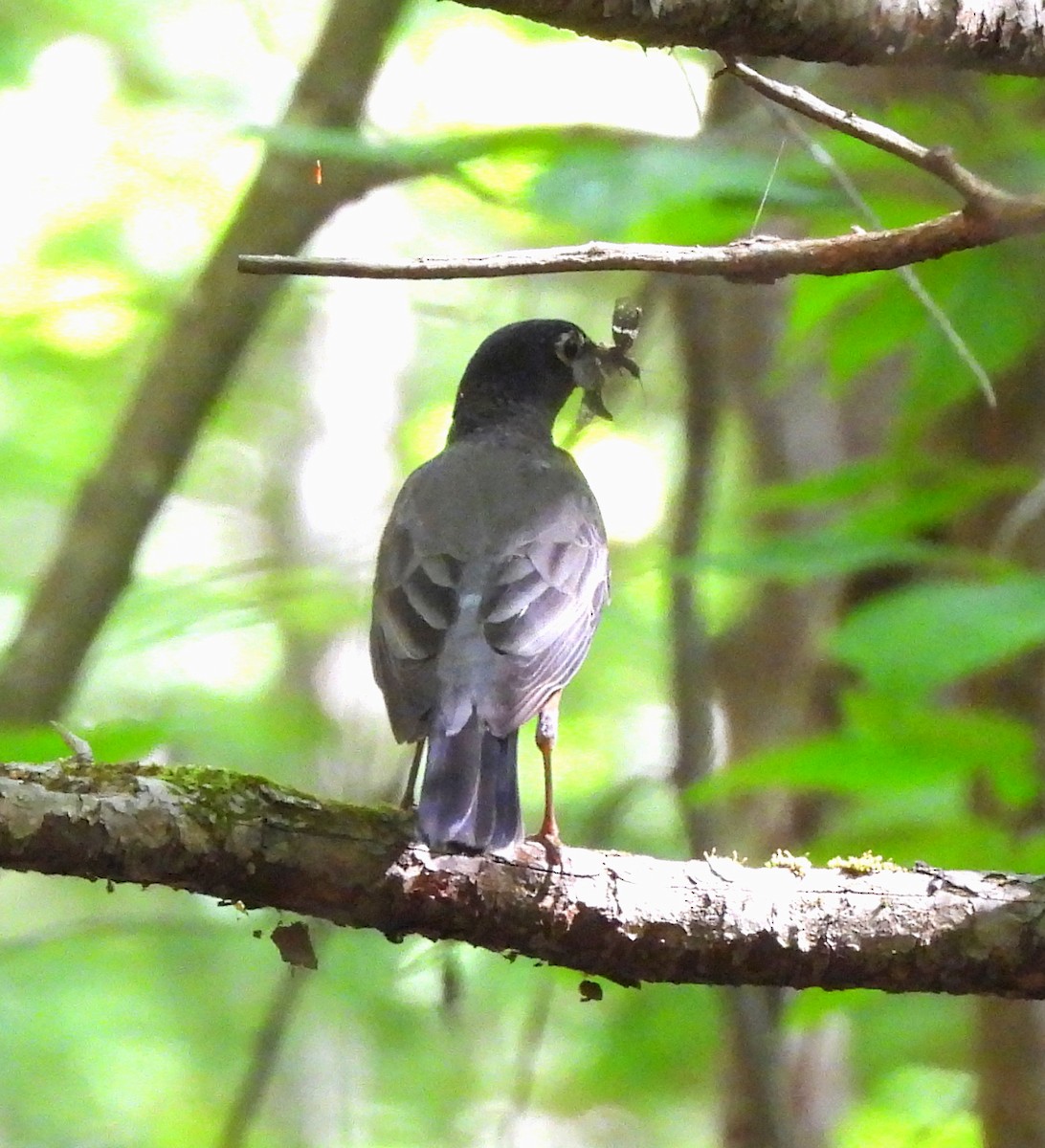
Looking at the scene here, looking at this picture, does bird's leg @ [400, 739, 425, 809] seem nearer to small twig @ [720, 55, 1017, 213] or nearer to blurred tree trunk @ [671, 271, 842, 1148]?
blurred tree trunk @ [671, 271, 842, 1148]

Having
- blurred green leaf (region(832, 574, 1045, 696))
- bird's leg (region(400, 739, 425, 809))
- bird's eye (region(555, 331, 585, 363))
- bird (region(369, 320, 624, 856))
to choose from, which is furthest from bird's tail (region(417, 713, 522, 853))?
bird's eye (region(555, 331, 585, 363))

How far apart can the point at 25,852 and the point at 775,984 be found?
5.12 ft

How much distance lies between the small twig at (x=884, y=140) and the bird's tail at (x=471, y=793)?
148cm

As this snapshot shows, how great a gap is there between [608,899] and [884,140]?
1.55 metres

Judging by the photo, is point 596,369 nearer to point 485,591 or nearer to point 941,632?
point 485,591

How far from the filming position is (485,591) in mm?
3920

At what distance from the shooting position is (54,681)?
4844mm

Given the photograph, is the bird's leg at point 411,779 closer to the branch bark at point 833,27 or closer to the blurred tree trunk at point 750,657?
the blurred tree trunk at point 750,657

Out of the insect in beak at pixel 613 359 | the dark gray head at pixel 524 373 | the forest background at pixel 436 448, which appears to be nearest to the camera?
the forest background at pixel 436 448

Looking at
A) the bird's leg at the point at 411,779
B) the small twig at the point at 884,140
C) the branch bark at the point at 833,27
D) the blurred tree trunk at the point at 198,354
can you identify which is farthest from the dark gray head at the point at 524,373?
the small twig at the point at 884,140

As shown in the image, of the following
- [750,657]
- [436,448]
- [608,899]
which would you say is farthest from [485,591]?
[436,448]

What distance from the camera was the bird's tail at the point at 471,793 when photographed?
115 inches

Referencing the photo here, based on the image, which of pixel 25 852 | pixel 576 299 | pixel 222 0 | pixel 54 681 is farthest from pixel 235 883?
pixel 576 299

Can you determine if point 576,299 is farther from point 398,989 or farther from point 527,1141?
point 527,1141
